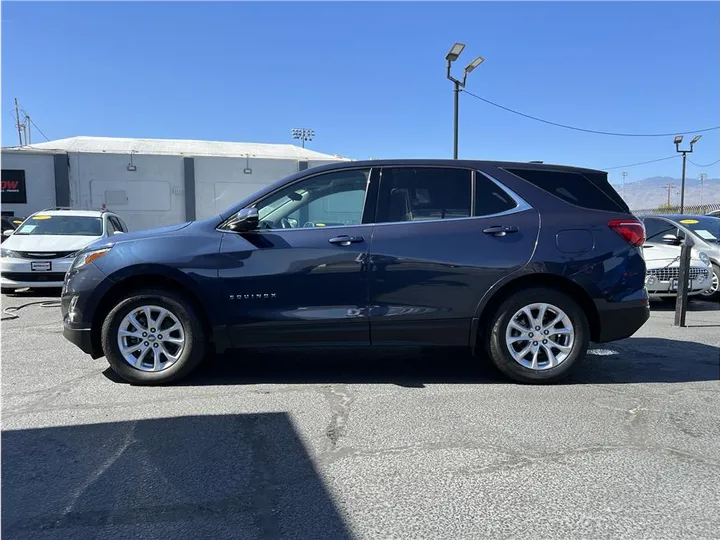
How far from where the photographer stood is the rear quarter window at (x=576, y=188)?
4.43 m

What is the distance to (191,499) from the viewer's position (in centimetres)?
259

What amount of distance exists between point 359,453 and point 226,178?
1348cm

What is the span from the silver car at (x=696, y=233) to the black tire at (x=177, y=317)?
733cm

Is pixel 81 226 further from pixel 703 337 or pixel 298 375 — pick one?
pixel 703 337

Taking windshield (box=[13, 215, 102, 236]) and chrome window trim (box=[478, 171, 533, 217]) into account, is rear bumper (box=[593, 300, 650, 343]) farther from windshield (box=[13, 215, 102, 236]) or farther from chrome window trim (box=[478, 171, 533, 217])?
windshield (box=[13, 215, 102, 236])

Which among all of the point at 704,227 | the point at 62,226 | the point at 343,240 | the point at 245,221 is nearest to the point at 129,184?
the point at 62,226

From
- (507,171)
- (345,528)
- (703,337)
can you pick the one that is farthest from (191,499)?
(703,337)

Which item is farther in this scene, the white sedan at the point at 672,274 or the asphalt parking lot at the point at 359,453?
the white sedan at the point at 672,274

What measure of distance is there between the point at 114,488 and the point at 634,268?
4086 millimetres

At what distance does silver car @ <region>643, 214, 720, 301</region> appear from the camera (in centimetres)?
871

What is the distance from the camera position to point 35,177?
14.8 metres

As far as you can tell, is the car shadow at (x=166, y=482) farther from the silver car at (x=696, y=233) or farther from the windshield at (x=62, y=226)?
the windshield at (x=62, y=226)

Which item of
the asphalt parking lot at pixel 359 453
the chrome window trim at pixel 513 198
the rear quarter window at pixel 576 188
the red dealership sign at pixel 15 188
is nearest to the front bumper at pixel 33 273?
the asphalt parking lot at pixel 359 453

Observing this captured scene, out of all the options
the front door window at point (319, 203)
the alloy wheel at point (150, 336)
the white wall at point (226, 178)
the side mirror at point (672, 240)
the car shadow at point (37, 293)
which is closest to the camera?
the alloy wheel at point (150, 336)
